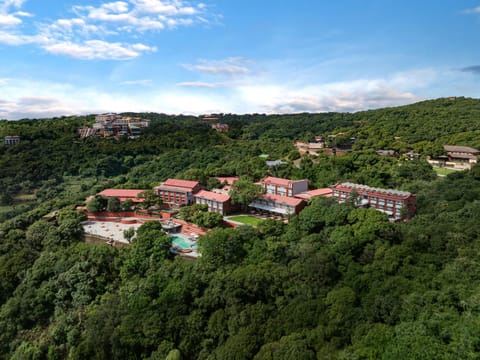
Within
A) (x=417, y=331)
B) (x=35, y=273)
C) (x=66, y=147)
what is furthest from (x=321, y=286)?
(x=66, y=147)

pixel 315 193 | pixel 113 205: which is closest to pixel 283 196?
pixel 315 193

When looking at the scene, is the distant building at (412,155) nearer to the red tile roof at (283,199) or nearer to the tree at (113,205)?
the red tile roof at (283,199)

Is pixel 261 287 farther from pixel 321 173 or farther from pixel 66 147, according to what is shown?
pixel 66 147

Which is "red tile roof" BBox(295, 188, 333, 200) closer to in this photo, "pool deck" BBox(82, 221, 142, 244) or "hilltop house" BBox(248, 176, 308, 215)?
"hilltop house" BBox(248, 176, 308, 215)

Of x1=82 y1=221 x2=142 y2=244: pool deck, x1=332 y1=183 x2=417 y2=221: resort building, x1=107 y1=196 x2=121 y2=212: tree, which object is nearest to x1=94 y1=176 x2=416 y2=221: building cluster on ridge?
x1=332 y1=183 x2=417 y2=221: resort building

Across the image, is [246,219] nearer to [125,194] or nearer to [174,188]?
[174,188]

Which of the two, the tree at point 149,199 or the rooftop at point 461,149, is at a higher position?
the rooftop at point 461,149

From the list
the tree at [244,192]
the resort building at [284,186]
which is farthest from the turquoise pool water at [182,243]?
the resort building at [284,186]
